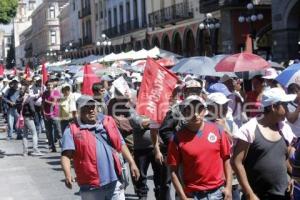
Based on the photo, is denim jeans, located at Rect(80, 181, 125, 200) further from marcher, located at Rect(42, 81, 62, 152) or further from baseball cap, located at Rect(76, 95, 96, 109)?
marcher, located at Rect(42, 81, 62, 152)

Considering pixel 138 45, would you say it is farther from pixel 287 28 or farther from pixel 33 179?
pixel 33 179

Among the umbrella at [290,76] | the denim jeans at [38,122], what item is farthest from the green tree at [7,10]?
the umbrella at [290,76]

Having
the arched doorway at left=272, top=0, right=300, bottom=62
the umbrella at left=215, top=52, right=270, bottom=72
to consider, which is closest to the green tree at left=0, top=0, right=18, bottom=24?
the arched doorway at left=272, top=0, right=300, bottom=62

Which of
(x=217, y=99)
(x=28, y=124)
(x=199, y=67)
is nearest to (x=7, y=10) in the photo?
(x=199, y=67)

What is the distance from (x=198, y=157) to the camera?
495 centimetres

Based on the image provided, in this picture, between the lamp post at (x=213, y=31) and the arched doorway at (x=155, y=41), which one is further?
the arched doorway at (x=155, y=41)

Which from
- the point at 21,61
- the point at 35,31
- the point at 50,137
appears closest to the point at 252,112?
the point at 50,137

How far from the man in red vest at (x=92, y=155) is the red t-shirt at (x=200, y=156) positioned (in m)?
0.74

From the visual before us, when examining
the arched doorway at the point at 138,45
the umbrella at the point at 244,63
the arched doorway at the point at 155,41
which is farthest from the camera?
the arched doorway at the point at 138,45

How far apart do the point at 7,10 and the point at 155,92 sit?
1160 inches

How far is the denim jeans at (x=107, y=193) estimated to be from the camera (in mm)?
5520

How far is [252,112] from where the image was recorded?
26.9 feet

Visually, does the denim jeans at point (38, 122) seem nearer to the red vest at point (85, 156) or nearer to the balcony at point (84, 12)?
the red vest at point (85, 156)

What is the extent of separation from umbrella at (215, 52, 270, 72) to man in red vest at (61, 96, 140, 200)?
5.36 metres
